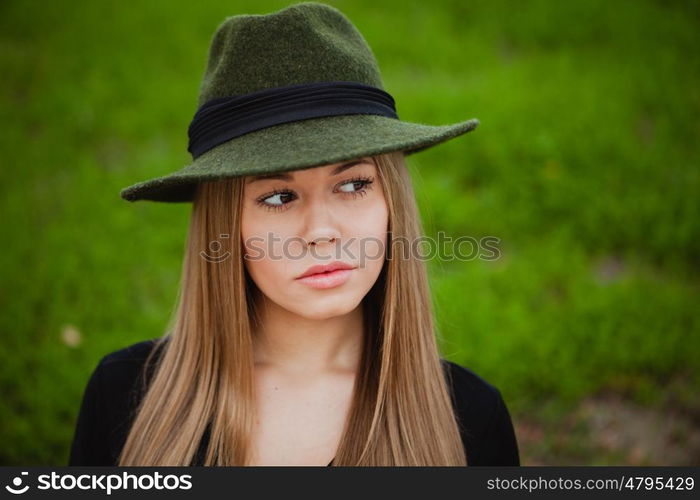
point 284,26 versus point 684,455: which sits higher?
point 284,26

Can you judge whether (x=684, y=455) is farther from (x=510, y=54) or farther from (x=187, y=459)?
(x=510, y=54)

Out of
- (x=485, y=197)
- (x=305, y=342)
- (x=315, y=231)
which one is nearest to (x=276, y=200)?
(x=315, y=231)

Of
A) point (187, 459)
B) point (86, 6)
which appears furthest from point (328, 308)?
point (86, 6)

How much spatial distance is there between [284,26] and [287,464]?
1375 mm

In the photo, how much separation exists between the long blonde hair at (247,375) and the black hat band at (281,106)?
0.21m

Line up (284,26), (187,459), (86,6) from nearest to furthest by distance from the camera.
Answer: (284,26) < (187,459) < (86,6)

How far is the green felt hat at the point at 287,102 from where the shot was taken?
5.32 feet

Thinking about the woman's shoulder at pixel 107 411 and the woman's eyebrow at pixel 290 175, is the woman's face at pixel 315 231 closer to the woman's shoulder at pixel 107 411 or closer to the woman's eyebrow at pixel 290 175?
the woman's eyebrow at pixel 290 175

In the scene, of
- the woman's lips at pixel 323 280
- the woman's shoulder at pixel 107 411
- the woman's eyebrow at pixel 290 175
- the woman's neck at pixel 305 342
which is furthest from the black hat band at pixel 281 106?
the woman's shoulder at pixel 107 411

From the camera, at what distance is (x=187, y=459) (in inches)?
75.7

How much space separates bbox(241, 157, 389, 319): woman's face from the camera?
173cm

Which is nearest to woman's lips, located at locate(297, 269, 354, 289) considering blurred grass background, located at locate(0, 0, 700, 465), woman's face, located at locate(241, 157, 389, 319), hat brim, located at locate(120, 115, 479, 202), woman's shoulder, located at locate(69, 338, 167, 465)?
woman's face, located at locate(241, 157, 389, 319)

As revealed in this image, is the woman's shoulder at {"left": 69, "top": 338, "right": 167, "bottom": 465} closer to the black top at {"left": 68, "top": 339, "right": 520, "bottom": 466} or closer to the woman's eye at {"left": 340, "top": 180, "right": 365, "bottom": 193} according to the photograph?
the black top at {"left": 68, "top": 339, "right": 520, "bottom": 466}

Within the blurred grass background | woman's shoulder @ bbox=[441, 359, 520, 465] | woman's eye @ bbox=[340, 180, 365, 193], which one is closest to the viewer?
woman's eye @ bbox=[340, 180, 365, 193]
